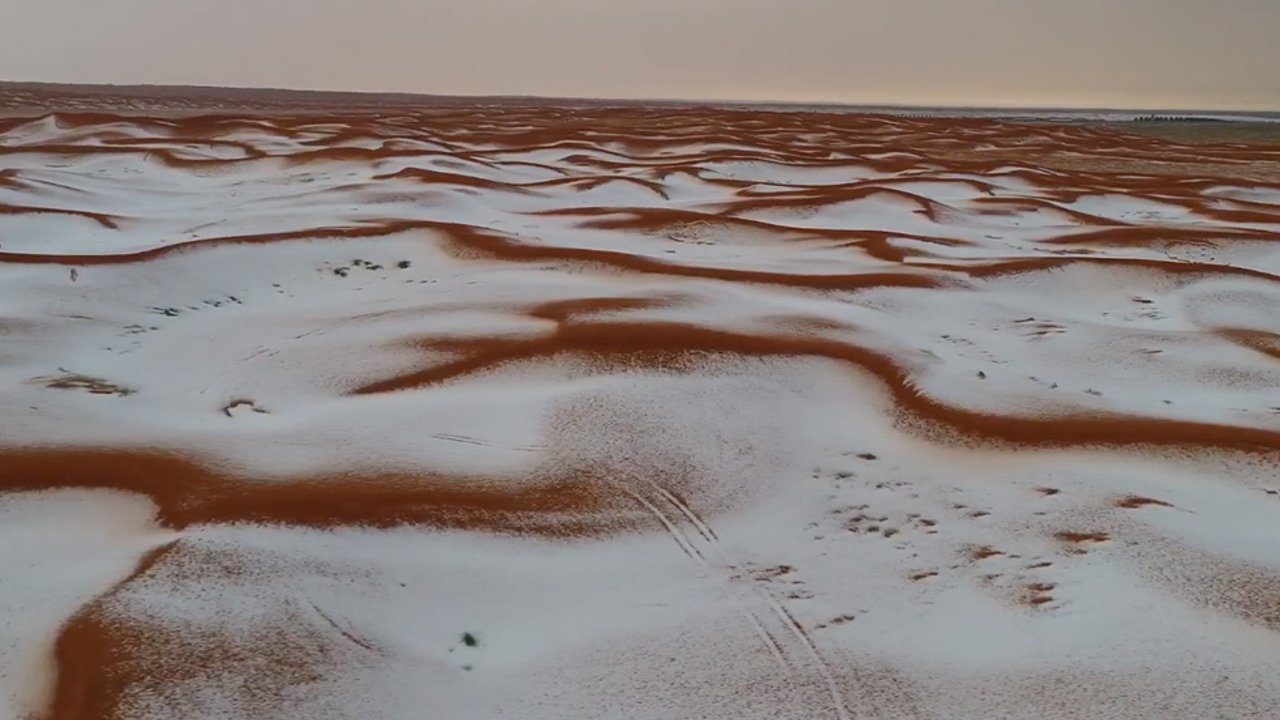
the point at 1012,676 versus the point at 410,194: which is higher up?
the point at 410,194

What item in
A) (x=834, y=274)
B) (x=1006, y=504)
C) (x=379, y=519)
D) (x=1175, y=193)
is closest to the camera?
(x=379, y=519)

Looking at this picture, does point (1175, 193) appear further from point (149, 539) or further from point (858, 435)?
point (149, 539)

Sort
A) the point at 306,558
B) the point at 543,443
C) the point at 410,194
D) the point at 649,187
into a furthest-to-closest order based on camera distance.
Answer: the point at 649,187 → the point at 410,194 → the point at 543,443 → the point at 306,558

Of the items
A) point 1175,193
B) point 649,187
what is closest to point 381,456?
point 649,187

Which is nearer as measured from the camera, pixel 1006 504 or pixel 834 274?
pixel 1006 504

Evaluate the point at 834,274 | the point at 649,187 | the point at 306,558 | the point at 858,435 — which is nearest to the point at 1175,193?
the point at 649,187

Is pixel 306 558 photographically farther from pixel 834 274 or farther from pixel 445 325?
pixel 834 274
